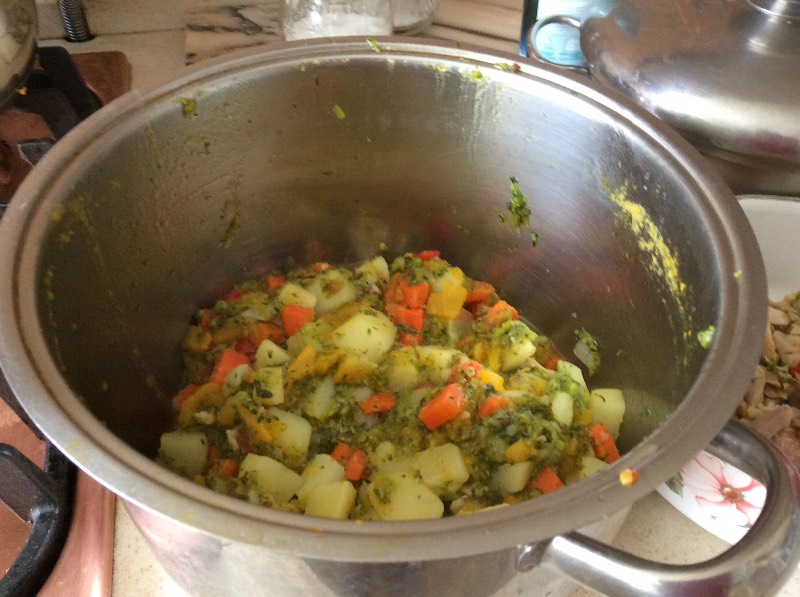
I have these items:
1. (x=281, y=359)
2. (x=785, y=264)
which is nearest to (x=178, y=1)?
(x=281, y=359)

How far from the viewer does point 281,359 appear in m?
0.99

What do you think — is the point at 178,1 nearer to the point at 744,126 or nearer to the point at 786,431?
the point at 744,126

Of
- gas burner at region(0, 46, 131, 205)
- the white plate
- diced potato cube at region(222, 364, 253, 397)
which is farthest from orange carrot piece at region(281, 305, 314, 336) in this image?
the white plate

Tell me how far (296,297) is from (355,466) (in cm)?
33

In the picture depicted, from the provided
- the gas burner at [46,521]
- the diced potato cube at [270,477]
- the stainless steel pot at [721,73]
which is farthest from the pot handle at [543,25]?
the gas burner at [46,521]

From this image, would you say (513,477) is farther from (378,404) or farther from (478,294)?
(478,294)

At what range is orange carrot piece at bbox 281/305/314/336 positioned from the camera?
1.06m

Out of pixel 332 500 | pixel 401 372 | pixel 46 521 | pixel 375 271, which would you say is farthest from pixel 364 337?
pixel 46 521

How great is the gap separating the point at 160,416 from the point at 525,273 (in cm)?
63

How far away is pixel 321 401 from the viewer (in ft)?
3.07

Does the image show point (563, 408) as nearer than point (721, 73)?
Yes

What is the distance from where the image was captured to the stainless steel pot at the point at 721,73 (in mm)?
1004

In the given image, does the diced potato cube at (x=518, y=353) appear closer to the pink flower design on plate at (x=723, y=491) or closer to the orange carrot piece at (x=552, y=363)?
the orange carrot piece at (x=552, y=363)

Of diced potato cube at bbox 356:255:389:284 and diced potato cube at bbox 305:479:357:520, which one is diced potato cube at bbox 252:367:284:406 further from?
diced potato cube at bbox 356:255:389:284
